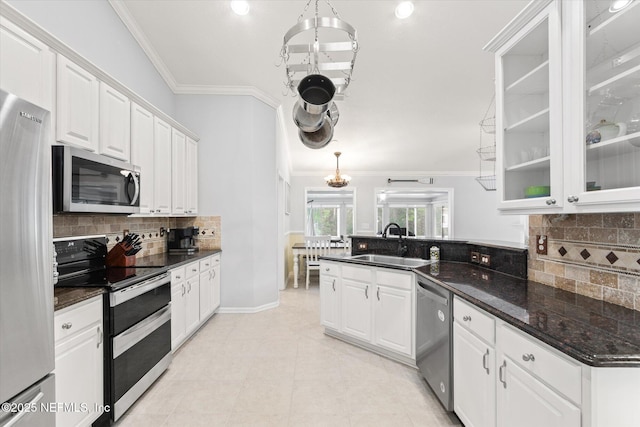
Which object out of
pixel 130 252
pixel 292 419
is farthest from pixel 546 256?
pixel 130 252

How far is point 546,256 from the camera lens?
6.27 ft

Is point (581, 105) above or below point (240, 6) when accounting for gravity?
below

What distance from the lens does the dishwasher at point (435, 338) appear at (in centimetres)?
188

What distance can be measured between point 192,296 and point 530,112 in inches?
128

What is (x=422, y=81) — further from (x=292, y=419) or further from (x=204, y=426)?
(x=204, y=426)

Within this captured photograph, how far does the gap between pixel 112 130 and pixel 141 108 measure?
0.54 m

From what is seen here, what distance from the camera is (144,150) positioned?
9.29 ft

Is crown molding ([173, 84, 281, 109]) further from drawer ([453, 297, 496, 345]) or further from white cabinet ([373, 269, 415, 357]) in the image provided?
drawer ([453, 297, 496, 345])

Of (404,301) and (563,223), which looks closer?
(563,223)

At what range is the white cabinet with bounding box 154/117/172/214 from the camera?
3.03 meters

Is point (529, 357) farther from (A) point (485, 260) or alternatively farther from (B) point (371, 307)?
(B) point (371, 307)

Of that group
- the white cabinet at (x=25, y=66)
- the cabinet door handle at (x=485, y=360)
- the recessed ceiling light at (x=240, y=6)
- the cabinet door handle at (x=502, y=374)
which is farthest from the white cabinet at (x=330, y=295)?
the recessed ceiling light at (x=240, y=6)

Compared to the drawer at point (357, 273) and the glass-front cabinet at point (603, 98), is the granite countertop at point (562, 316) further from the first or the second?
the drawer at point (357, 273)

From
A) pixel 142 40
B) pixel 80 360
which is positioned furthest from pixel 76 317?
pixel 142 40
